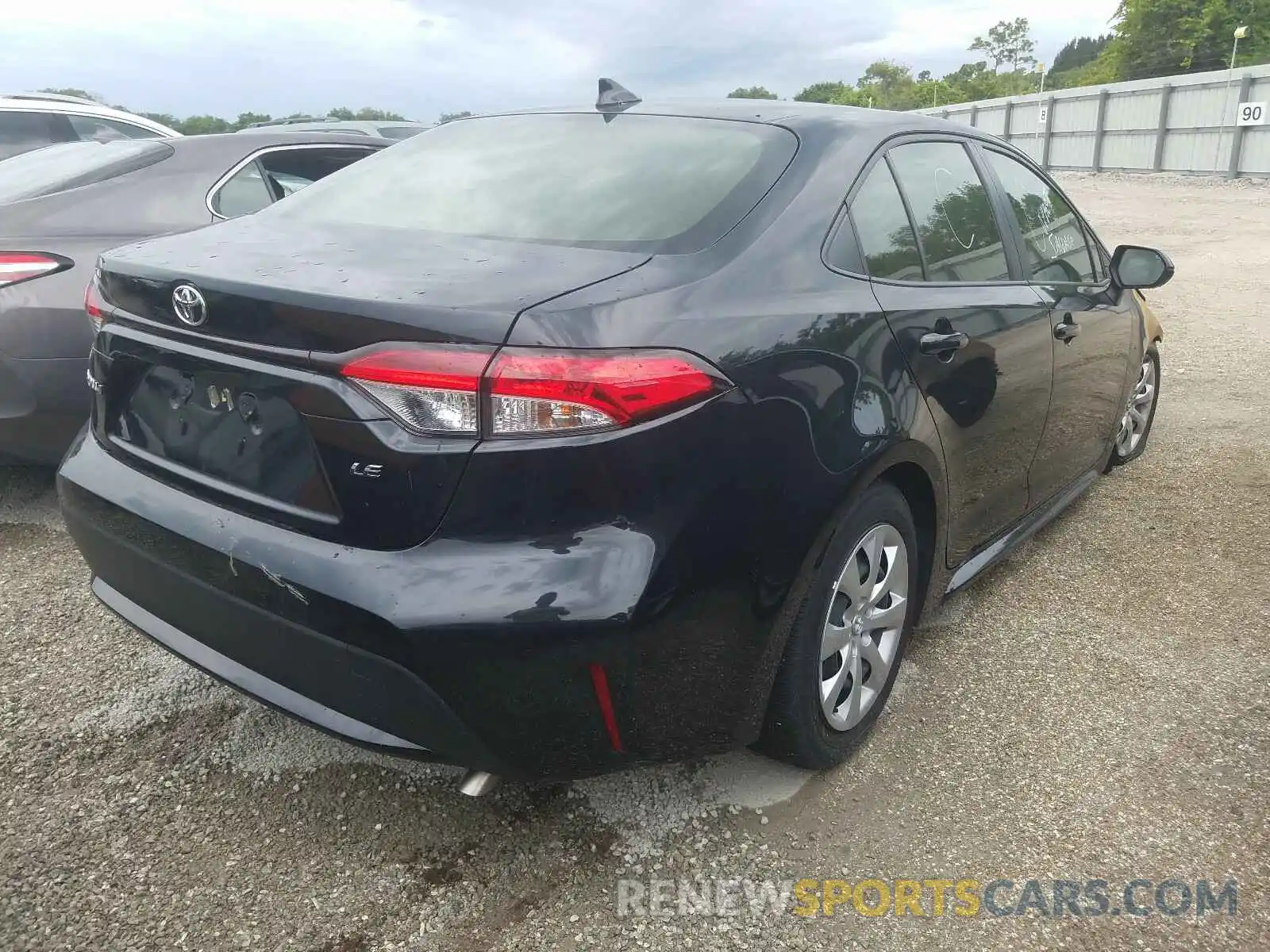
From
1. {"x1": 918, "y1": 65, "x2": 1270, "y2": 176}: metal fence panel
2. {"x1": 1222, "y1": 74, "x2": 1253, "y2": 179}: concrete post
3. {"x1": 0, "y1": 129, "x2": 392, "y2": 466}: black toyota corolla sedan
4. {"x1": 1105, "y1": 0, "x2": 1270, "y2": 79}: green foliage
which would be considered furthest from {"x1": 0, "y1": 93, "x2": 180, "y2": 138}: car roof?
{"x1": 1105, "y1": 0, "x2": 1270, "y2": 79}: green foliage

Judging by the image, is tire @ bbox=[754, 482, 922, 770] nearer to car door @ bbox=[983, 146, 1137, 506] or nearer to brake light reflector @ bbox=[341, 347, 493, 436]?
brake light reflector @ bbox=[341, 347, 493, 436]

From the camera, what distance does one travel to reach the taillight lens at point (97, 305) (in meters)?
2.24

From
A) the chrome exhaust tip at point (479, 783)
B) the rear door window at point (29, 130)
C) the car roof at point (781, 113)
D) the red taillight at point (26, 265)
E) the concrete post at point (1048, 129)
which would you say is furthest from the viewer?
the concrete post at point (1048, 129)

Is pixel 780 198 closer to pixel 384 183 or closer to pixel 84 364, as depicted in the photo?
pixel 384 183

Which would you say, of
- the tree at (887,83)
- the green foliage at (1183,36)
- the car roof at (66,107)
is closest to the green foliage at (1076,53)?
the tree at (887,83)

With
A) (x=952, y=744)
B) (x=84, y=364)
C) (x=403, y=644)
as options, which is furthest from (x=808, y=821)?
(x=84, y=364)

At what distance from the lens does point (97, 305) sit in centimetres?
227

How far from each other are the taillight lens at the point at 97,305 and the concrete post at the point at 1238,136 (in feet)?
106

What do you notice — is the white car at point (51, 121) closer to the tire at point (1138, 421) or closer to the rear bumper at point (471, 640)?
the rear bumper at point (471, 640)

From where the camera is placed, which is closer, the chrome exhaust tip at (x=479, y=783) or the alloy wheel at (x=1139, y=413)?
the chrome exhaust tip at (x=479, y=783)

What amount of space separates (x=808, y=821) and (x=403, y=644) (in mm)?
1104

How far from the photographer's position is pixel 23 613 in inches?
125

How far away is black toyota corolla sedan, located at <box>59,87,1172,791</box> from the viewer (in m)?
1.72

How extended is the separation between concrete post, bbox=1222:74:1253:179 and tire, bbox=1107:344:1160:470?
2838 cm
